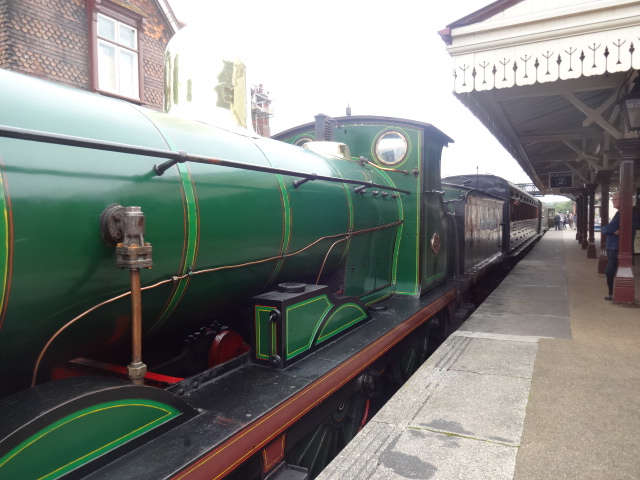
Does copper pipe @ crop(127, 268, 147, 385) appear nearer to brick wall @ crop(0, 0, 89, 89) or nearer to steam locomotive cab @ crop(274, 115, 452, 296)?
steam locomotive cab @ crop(274, 115, 452, 296)

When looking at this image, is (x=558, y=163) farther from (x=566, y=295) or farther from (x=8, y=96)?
(x=8, y=96)

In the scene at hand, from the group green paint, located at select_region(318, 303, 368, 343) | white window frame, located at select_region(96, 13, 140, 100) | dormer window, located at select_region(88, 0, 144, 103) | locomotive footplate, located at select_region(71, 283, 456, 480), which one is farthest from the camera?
white window frame, located at select_region(96, 13, 140, 100)

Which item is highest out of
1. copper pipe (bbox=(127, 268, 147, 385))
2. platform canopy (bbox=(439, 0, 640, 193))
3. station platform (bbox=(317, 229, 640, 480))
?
platform canopy (bbox=(439, 0, 640, 193))

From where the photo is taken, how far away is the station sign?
1400 centimetres

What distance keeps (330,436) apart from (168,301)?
149 cm

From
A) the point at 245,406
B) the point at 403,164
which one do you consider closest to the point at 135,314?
the point at 245,406

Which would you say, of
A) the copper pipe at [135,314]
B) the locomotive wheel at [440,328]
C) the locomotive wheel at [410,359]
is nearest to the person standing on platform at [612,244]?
the locomotive wheel at [440,328]

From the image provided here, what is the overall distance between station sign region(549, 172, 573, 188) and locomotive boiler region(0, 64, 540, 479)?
12.3 metres

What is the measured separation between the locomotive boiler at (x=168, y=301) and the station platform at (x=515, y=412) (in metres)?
0.41

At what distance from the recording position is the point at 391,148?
486 cm

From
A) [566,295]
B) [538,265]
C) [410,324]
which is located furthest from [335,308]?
[538,265]

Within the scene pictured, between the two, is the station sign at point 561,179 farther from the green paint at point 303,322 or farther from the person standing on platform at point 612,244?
the green paint at point 303,322

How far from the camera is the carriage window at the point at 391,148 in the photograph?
15.8 feet

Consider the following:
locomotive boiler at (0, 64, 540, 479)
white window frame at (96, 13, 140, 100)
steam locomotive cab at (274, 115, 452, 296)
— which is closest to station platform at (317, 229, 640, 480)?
locomotive boiler at (0, 64, 540, 479)
